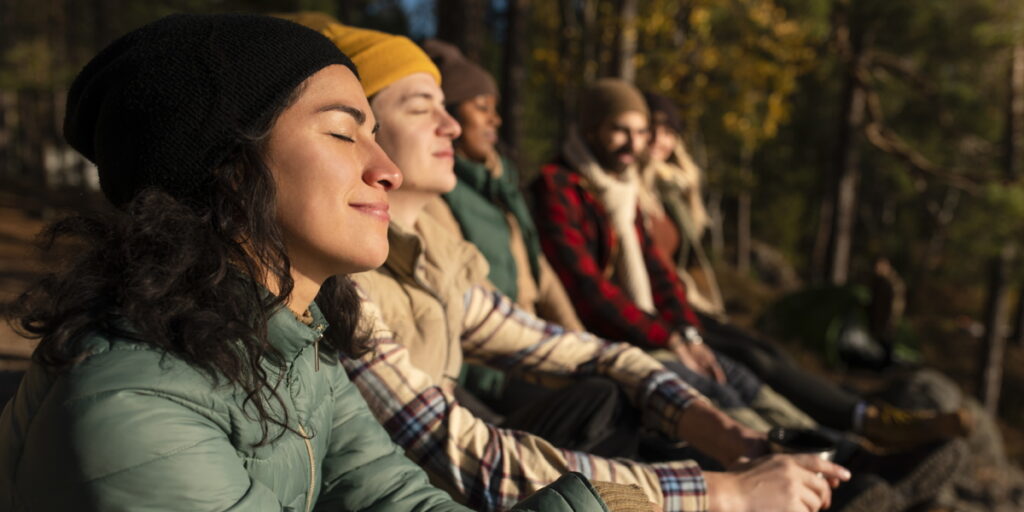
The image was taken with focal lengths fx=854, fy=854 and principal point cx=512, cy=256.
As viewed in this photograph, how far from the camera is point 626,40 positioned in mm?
7824

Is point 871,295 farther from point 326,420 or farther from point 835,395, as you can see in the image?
point 326,420

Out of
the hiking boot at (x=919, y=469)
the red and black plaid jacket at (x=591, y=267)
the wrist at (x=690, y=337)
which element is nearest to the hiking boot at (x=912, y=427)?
the hiking boot at (x=919, y=469)

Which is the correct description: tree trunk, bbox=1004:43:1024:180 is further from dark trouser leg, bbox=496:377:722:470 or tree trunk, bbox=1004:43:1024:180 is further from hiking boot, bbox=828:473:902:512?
dark trouser leg, bbox=496:377:722:470

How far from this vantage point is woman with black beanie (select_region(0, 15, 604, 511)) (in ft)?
3.82

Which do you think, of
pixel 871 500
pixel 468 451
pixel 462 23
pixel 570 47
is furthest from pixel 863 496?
pixel 570 47

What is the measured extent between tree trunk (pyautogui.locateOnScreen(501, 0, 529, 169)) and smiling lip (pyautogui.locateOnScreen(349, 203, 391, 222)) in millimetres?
6073

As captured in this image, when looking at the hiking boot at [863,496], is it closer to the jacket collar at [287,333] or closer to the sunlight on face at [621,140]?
the jacket collar at [287,333]

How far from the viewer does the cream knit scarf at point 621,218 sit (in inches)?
173

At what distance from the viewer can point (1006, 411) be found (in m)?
16.7

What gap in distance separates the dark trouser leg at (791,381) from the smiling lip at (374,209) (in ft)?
9.40

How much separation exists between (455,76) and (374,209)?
2051mm

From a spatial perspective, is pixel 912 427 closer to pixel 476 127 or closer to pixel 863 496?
pixel 863 496

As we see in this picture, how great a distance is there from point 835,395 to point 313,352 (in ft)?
9.58

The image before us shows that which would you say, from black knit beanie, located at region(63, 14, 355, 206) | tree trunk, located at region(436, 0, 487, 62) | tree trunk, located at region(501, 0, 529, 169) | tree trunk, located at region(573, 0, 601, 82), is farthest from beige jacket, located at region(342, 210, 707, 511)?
tree trunk, located at region(573, 0, 601, 82)
